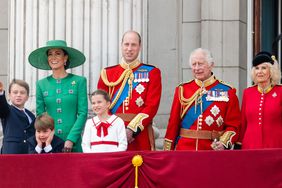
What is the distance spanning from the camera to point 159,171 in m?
9.79

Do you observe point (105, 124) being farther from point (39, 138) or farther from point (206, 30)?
point (206, 30)

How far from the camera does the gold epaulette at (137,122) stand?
1059 cm

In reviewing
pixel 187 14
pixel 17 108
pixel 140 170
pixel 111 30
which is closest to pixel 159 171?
pixel 140 170

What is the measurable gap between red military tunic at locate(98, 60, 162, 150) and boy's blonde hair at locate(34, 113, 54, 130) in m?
0.64

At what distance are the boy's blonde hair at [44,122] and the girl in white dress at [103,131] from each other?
308 mm

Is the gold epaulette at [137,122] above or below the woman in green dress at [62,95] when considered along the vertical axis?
below

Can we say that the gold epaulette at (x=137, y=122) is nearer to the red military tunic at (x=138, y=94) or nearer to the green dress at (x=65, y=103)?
the red military tunic at (x=138, y=94)

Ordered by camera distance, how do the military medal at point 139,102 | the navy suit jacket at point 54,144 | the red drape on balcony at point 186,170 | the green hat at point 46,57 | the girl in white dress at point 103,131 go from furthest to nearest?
the green hat at point 46,57
the military medal at point 139,102
the navy suit jacket at point 54,144
the girl in white dress at point 103,131
the red drape on balcony at point 186,170

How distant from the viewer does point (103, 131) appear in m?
10.3

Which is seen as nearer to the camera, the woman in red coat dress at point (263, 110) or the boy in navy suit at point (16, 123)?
the woman in red coat dress at point (263, 110)

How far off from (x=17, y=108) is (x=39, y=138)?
493mm

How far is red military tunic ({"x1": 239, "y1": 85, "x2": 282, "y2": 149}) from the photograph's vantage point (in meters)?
10.5

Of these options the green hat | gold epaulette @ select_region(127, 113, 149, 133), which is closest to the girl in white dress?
gold epaulette @ select_region(127, 113, 149, 133)

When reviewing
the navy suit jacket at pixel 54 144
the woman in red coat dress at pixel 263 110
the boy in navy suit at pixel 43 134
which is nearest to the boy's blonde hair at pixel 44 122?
the boy in navy suit at pixel 43 134
